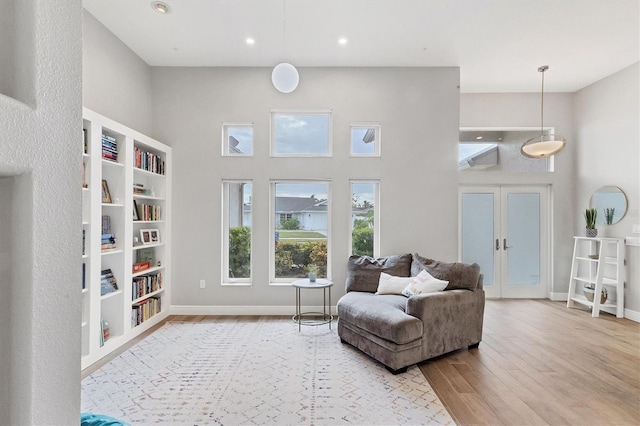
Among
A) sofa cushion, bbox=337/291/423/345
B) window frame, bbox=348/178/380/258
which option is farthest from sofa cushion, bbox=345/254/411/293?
window frame, bbox=348/178/380/258

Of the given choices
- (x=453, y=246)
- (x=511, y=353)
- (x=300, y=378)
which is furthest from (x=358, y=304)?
(x=453, y=246)

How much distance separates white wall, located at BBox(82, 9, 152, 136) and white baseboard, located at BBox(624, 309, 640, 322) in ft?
23.6

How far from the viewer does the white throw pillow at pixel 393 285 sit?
3.71 meters

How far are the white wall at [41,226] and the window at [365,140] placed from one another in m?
4.08

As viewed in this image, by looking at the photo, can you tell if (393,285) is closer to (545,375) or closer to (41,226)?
(545,375)

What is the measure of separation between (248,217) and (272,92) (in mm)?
1843

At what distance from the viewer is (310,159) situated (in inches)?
175

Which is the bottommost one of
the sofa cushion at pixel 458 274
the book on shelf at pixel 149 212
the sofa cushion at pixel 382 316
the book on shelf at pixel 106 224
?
the sofa cushion at pixel 382 316

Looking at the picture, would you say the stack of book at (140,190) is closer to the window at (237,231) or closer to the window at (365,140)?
the window at (237,231)

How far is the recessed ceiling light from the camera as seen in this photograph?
318 centimetres

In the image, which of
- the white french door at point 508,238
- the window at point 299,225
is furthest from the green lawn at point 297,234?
the white french door at point 508,238

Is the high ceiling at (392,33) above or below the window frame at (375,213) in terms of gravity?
above

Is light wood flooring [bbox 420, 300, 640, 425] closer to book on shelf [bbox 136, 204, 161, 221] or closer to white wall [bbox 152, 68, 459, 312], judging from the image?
white wall [bbox 152, 68, 459, 312]

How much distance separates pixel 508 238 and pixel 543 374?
3043mm
